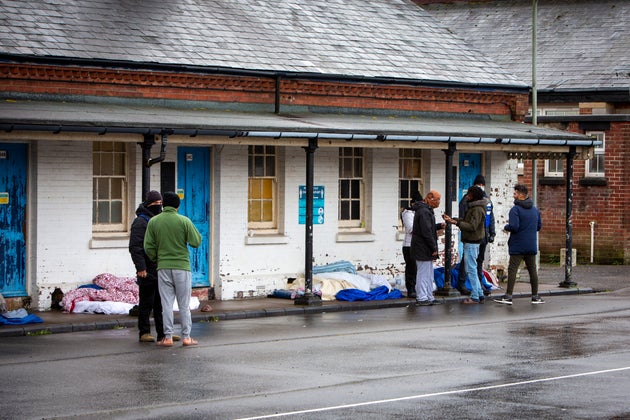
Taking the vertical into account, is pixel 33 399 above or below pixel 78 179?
below

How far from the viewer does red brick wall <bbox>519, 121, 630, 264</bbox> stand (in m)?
32.0

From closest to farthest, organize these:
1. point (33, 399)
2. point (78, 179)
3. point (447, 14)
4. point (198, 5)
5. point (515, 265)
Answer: point (33, 399)
point (78, 179)
point (515, 265)
point (198, 5)
point (447, 14)

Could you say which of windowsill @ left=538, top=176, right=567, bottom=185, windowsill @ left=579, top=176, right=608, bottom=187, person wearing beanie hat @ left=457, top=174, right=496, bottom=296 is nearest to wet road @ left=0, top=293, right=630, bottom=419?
person wearing beanie hat @ left=457, top=174, right=496, bottom=296

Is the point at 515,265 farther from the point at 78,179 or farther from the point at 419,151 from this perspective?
the point at 78,179

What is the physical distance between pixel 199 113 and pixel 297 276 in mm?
3515

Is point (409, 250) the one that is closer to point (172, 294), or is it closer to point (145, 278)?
point (145, 278)

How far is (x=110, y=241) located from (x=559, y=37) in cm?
1886

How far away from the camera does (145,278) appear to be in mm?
15914

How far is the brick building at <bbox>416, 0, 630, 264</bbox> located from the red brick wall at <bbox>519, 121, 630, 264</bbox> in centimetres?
2

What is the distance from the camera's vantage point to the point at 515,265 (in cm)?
2136

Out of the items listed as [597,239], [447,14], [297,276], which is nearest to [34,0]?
[297,276]

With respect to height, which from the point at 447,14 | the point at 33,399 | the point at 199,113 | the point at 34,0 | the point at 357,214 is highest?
the point at 447,14

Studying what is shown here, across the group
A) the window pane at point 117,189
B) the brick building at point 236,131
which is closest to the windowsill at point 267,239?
the brick building at point 236,131

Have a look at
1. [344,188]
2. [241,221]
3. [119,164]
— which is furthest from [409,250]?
[119,164]
